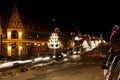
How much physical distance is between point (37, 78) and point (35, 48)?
58.4 metres

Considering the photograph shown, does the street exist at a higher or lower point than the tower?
lower

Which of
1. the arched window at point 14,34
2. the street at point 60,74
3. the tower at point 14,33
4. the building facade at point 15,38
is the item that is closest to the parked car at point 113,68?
the street at point 60,74

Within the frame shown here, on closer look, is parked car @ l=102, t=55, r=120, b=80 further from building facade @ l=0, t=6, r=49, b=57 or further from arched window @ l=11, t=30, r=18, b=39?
arched window @ l=11, t=30, r=18, b=39

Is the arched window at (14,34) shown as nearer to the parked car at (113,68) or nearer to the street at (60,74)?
the street at (60,74)

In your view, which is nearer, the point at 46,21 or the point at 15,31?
the point at 15,31

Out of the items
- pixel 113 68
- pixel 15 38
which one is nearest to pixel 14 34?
pixel 15 38

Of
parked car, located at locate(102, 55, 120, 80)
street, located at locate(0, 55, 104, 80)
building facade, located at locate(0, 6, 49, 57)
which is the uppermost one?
building facade, located at locate(0, 6, 49, 57)

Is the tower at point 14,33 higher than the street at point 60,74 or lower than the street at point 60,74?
higher

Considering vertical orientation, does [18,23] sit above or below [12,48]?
above

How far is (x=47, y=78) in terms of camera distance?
22578 millimetres

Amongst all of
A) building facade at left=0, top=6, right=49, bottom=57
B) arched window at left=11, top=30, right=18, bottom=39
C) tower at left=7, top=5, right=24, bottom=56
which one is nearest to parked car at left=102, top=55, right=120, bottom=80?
building facade at left=0, top=6, right=49, bottom=57

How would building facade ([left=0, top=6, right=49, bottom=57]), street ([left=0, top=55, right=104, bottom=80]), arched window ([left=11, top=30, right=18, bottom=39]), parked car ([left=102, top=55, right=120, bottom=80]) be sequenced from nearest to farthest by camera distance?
parked car ([left=102, top=55, right=120, bottom=80])
street ([left=0, top=55, right=104, bottom=80])
building facade ([left=0, top=6, right=49, bottom=57])
arched window ([left=11, top=30, right=18, bottom=39])

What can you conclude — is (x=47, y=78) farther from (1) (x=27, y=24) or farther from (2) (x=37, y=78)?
(1) (x=27, y=24)

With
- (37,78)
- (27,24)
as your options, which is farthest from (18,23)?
(37,78)
